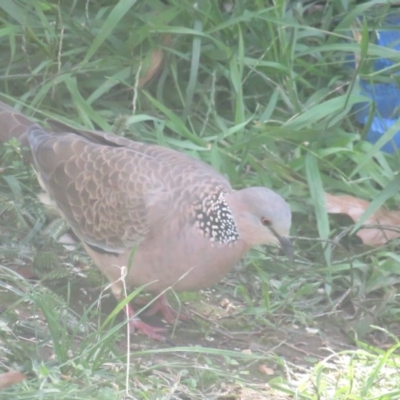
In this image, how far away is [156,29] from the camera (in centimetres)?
437

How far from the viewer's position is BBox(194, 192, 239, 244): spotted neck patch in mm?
3264

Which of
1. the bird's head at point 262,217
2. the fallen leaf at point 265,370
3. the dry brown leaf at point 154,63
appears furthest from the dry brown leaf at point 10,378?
the dry brown leaf at point 154,63

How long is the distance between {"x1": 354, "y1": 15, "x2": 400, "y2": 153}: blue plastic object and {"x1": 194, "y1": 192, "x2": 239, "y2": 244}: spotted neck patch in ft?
4.32

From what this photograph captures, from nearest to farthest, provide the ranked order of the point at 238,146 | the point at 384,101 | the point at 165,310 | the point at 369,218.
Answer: the point at 165,310 < the point at 369,218 < the point at 238,146 < the point at 384,101

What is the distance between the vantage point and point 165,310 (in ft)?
11.8

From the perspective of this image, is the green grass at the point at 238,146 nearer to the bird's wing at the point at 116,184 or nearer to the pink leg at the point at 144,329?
the pink leg at the point at 144,329

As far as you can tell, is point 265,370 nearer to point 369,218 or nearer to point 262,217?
point 262,217

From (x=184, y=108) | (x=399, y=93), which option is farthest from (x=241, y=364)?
(x=399, y=93)

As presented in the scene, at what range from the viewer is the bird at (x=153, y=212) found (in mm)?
3250

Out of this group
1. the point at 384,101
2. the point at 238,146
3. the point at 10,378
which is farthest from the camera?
the point at 384,101

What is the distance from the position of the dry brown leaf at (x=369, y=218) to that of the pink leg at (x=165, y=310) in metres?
0.81

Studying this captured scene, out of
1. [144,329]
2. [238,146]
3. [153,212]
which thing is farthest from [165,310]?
[238,146]

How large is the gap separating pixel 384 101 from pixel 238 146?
2.99ft

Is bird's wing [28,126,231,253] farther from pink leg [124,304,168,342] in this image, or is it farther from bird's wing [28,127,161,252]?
pink leg [124,304,168,342]
